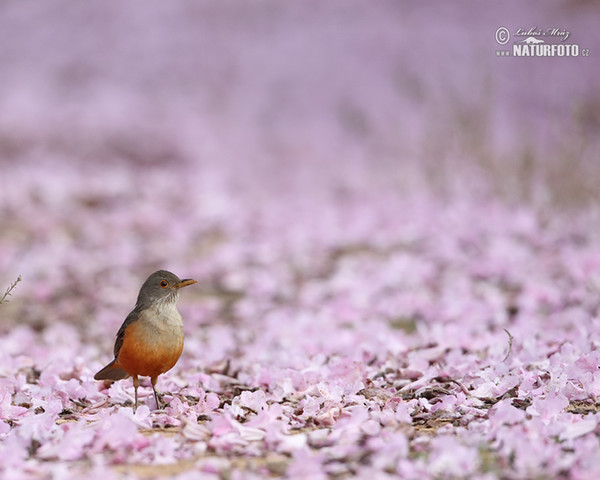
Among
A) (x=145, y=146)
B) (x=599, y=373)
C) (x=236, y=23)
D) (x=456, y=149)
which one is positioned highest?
(x=236, y=23)

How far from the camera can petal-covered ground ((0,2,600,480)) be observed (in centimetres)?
310

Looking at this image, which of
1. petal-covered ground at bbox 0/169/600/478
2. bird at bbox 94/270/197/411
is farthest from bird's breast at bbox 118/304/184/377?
petal-covered ground at bbox 0/169/600/478

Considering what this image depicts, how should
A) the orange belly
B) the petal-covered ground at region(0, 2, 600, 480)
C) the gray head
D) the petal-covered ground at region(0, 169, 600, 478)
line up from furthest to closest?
1. the gray head
2. the orange belly
3. the petal-covered ground at region(0, 2, 600, 480)
4. the petal-covered ground at region(0, 169, 600, 478)

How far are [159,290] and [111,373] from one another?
1.83 feet

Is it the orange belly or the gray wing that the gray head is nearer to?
the gray wing

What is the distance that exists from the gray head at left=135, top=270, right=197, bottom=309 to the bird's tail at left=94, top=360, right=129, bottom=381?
0.39m

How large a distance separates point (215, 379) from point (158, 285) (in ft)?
2.83

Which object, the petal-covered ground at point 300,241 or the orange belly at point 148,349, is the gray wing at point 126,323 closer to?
the orange belly at point 148,349

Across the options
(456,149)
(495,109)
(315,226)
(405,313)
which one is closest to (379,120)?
(495,109)

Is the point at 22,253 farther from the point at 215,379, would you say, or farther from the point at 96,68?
the point at 96,68

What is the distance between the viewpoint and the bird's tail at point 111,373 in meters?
3.82

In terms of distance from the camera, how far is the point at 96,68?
721 inches

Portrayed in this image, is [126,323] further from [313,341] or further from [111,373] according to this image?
[313,341]

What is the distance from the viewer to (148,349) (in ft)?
11.5
